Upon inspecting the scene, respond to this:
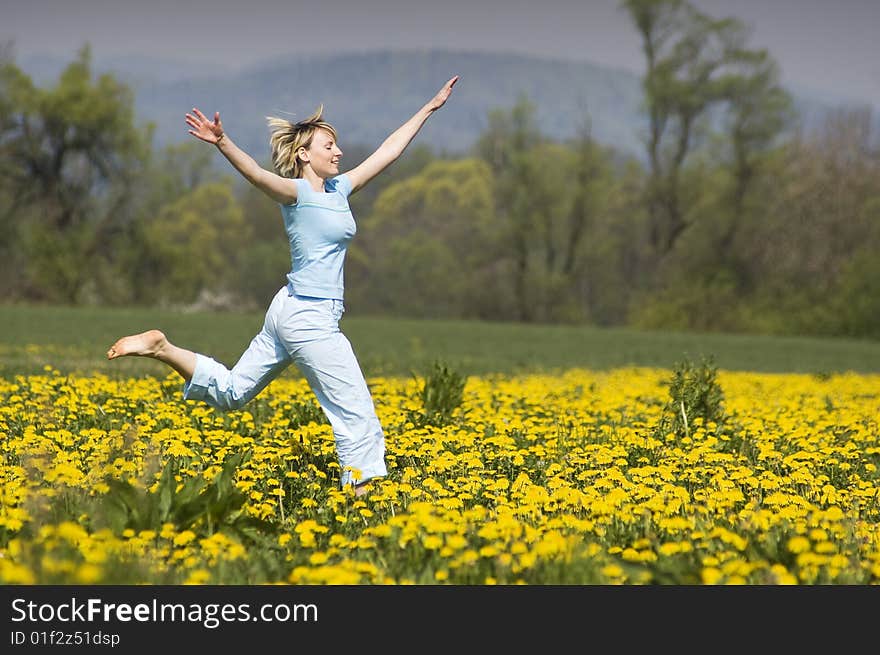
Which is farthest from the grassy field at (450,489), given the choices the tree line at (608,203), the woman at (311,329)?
the tree line at (608,203)

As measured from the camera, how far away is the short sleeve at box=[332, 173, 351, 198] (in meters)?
6.01

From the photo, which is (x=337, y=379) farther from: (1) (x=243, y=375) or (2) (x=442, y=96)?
(2) (x=442, y=96)

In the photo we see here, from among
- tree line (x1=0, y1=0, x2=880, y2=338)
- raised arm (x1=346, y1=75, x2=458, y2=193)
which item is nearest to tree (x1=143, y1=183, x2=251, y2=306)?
tree line (x1=0, y1=0, x2=880, y2=338)

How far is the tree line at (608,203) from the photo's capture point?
50.2 meters

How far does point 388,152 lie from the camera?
20.6 feet

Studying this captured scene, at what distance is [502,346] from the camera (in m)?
28.2

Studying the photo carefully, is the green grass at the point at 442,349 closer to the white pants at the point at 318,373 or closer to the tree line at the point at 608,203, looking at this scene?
the white pants at the point at 318,373

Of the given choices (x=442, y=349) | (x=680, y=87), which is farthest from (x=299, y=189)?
(x=680, y=87)

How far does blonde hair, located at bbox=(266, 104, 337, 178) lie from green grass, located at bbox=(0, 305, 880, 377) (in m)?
7.57

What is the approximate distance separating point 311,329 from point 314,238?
526 mm

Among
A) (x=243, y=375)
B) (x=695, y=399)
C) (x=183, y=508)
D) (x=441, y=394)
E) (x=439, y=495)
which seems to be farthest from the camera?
(x=441, y=394)

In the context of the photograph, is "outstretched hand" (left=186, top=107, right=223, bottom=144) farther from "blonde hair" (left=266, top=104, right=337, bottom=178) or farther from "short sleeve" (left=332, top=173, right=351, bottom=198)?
"short sleeve" (left=332, top=173, right=351, bottom=198)
